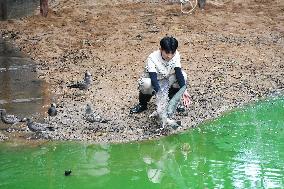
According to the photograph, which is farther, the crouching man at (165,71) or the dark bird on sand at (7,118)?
the dark bird on sand at (7,118)

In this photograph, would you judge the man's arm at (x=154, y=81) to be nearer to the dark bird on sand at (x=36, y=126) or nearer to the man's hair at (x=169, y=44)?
the man's hair at (x=169, y=44)

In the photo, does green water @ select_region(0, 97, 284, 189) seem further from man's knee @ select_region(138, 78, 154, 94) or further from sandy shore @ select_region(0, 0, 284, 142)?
man's knee @ select_region(138, 78, 154, 94)

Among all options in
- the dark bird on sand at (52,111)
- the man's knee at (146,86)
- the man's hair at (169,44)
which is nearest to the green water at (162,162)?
the man's knee at (146,86)

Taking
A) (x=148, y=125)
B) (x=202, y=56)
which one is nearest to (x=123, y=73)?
(x=202, y=56)

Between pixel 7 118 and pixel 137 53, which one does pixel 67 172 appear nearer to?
pixel 7 118

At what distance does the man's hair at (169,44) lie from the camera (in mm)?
7168

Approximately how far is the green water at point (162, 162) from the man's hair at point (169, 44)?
115cm

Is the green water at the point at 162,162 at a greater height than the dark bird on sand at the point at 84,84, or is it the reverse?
the dark bird on sand at the point at 84,84

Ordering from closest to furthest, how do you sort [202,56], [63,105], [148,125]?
[148,125] < [63,105] < [202,56]

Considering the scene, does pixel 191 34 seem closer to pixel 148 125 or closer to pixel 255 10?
pixel 255 10

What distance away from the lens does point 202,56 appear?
1138 centimetres

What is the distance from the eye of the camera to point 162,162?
664 centimetres

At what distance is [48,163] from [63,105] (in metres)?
2.14

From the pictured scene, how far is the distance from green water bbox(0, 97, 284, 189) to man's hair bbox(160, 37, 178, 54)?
1.15m
